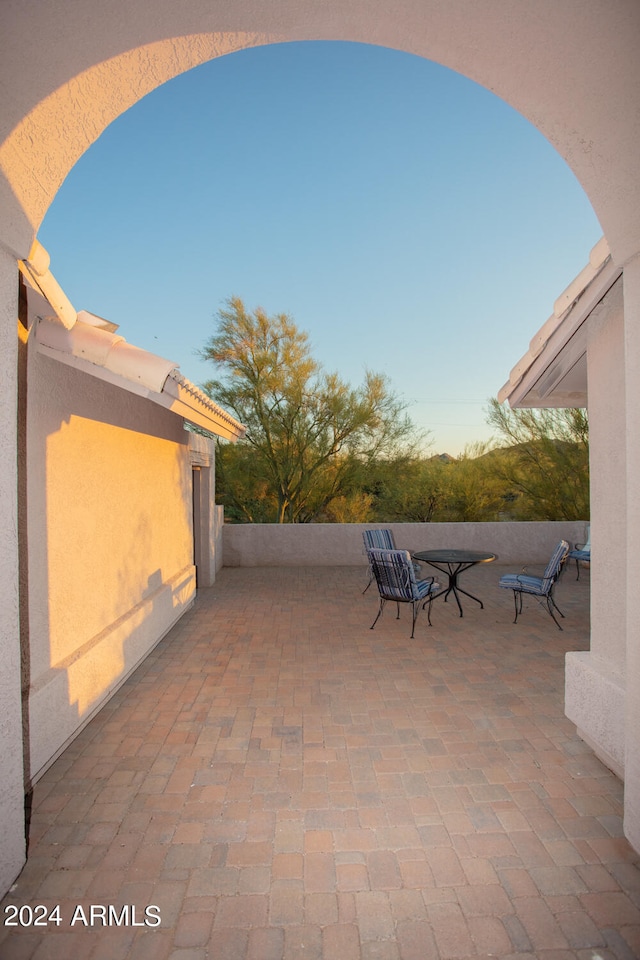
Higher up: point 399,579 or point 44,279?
point 44,279

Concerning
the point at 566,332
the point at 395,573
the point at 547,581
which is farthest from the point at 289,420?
the point at 566,332

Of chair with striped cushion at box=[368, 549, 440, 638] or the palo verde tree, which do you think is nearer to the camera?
chair with striped cushion at box=[368, 549, 440, 638]

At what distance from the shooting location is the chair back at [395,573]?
5.30 m

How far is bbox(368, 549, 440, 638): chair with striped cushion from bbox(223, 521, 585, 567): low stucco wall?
4.29m

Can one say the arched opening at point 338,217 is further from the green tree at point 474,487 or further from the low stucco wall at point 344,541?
the low stucco wall at point 344,541

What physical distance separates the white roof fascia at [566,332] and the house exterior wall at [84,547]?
3175mm

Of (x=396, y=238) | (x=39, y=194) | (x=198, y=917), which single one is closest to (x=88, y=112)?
(x=39, y=194)

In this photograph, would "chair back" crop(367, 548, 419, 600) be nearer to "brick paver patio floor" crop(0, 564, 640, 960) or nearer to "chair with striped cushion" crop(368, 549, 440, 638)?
"chair with striped cushion" crop(368, 549, 440, 638)

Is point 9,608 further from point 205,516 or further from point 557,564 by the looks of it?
point 205,516

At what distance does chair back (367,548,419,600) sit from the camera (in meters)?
5.30

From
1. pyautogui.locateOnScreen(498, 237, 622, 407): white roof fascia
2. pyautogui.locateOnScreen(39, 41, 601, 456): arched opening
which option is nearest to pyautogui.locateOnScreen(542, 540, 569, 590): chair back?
pyautogui.locateOnScreen(498, 237, 622, 407): white roof fascia

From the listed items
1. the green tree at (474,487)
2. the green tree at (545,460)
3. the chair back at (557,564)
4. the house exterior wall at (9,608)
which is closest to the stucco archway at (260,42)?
the house exterior wall at (9,608)

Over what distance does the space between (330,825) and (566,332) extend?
3130 mm

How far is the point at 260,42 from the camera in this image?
2002mm
